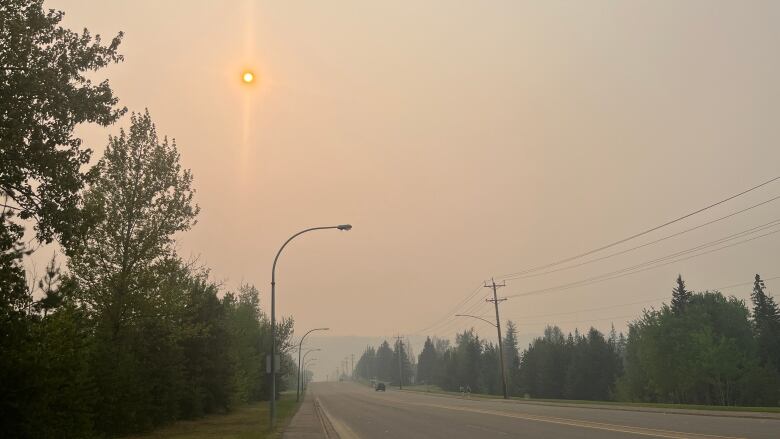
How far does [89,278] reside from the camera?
1134 inches

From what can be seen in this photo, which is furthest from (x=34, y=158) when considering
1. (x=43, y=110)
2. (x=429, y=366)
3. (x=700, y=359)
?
(x=429, y=366)

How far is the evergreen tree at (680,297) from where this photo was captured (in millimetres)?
96812

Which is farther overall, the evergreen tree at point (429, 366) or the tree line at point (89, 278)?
the evergreen tree at point (429, 366)

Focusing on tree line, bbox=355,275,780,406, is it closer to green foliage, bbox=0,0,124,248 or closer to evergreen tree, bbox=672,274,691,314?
evergreen tree, bbox=672,274,691,314

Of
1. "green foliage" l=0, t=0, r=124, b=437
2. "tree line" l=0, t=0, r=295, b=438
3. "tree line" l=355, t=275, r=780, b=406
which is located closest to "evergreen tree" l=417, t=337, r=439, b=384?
"tree line" l=355, t=275, r=780, b=406

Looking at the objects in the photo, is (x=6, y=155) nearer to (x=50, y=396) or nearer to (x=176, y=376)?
(x=50, y=396)

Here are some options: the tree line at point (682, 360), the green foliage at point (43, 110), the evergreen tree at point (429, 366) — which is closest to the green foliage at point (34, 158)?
the green foliage at point (43, 110)

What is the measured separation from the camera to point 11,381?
1402 centimetres

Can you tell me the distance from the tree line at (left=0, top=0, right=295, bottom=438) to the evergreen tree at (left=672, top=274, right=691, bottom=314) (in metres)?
77.9

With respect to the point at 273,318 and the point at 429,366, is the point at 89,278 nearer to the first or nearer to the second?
the point at 273,318

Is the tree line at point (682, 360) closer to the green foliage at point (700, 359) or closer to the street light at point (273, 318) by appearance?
the green foliage at point (700, 359)

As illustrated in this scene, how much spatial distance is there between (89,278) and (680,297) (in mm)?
96108

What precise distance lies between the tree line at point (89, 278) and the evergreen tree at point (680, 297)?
7787 cm

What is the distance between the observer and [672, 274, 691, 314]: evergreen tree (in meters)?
96.8
